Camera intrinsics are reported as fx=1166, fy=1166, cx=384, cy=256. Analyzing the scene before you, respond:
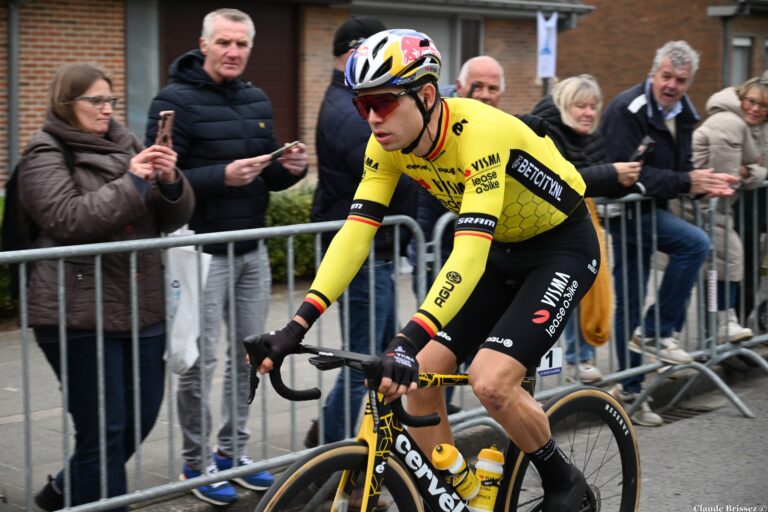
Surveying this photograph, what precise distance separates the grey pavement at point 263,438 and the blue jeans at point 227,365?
0.13 meters

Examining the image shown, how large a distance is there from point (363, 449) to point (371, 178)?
1.01 meters

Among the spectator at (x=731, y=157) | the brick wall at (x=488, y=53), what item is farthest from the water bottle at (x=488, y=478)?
the brick wall at (x=488, y=53)

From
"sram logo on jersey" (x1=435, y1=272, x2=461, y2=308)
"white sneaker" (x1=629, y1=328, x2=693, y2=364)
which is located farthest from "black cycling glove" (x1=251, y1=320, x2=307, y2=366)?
Answer: "white sneaker" (x1=629, y1=328, x2=693, y2=364)

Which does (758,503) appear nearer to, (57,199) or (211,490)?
(211,490)

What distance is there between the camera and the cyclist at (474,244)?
3.60 m

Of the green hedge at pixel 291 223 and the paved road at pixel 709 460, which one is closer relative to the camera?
the paved road at pixel 709 460

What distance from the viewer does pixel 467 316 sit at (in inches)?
169

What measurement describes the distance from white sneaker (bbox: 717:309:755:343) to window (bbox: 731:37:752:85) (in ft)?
71.1

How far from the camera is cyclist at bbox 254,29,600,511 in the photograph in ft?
11.8

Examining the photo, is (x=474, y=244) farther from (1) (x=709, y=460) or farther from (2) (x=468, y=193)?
(1) (x=709, y=460)

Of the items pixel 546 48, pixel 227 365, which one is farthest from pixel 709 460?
pixel 546 48

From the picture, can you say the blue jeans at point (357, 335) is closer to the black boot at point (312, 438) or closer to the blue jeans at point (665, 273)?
the black boot at point (312, 438)

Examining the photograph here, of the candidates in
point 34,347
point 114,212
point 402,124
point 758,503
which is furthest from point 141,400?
point 758,503

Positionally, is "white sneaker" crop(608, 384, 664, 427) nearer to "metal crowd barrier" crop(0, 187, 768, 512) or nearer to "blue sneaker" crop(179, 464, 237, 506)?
"metal crowd barrier" crop(0, 187, 768, 512)
